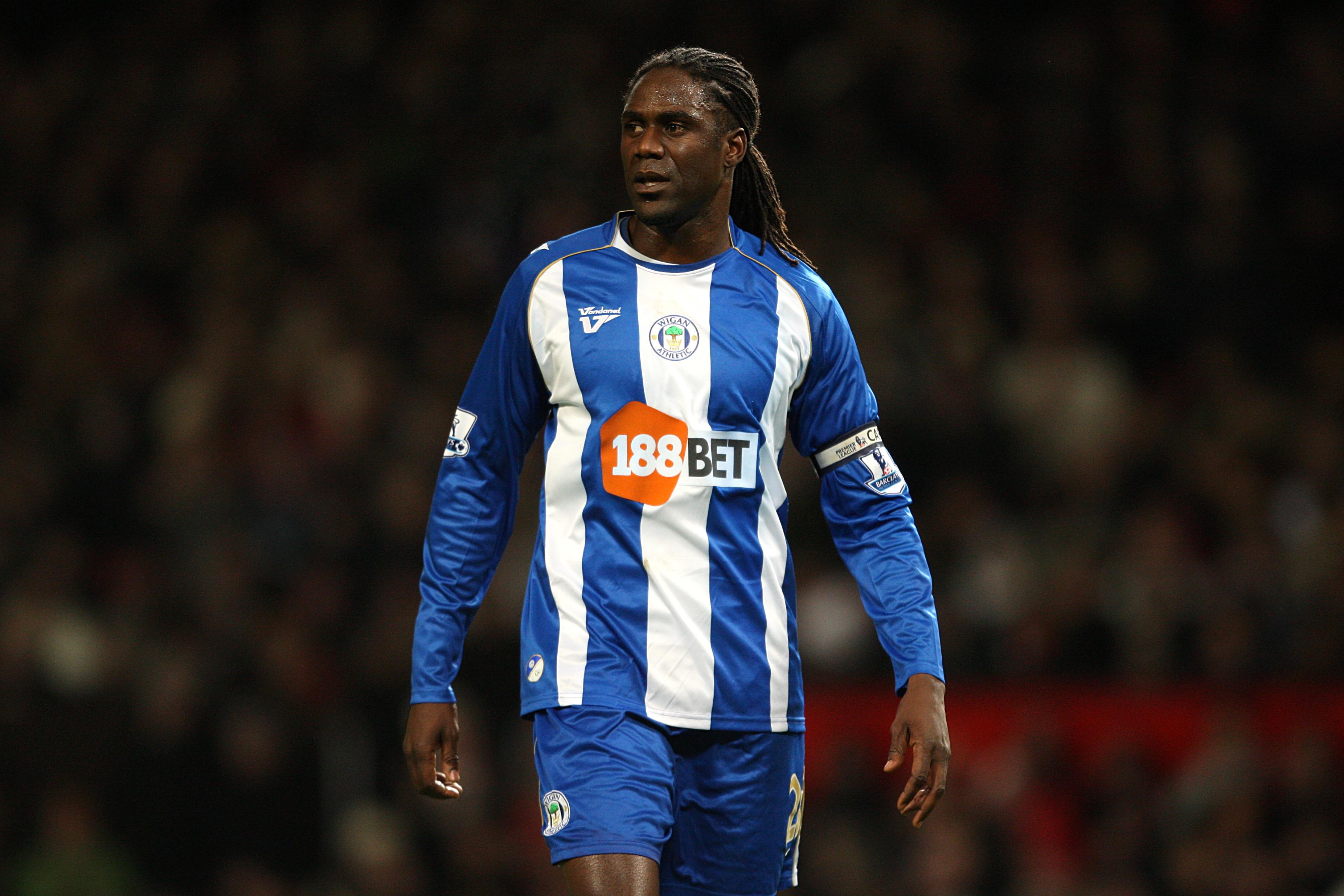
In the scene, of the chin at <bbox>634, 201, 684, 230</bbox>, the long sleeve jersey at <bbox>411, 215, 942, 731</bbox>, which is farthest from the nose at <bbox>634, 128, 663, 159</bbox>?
the long sleeve jersey at <bbox>411, 215, 942, 731</bbox>

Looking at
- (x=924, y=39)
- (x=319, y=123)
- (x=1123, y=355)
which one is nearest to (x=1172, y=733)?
(x=1123, y=355)

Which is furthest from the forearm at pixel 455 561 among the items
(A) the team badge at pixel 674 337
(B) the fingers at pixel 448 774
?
(A) the team badge at pixel 674 337

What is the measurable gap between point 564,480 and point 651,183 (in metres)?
0.70

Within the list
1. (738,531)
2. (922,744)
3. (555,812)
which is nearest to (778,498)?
(738,531)

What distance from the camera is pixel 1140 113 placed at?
1018cm

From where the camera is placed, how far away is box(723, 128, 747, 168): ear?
12.6 feet

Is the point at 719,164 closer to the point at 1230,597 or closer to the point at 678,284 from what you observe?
the point at 678,284

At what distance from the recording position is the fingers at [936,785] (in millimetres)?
3516

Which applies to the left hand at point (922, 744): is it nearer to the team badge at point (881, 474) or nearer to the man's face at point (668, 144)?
the team badge at point (881, 474)

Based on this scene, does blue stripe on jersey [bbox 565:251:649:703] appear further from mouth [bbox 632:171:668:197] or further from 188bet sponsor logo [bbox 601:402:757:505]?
mouth [bbox 632:171:668:197]

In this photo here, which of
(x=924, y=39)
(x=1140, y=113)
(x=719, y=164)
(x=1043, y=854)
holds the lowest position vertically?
(x=1043, y=854)

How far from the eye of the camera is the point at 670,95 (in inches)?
147

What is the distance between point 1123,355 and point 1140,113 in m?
1.75

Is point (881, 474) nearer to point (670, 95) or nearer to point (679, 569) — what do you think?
point (679, 569)
